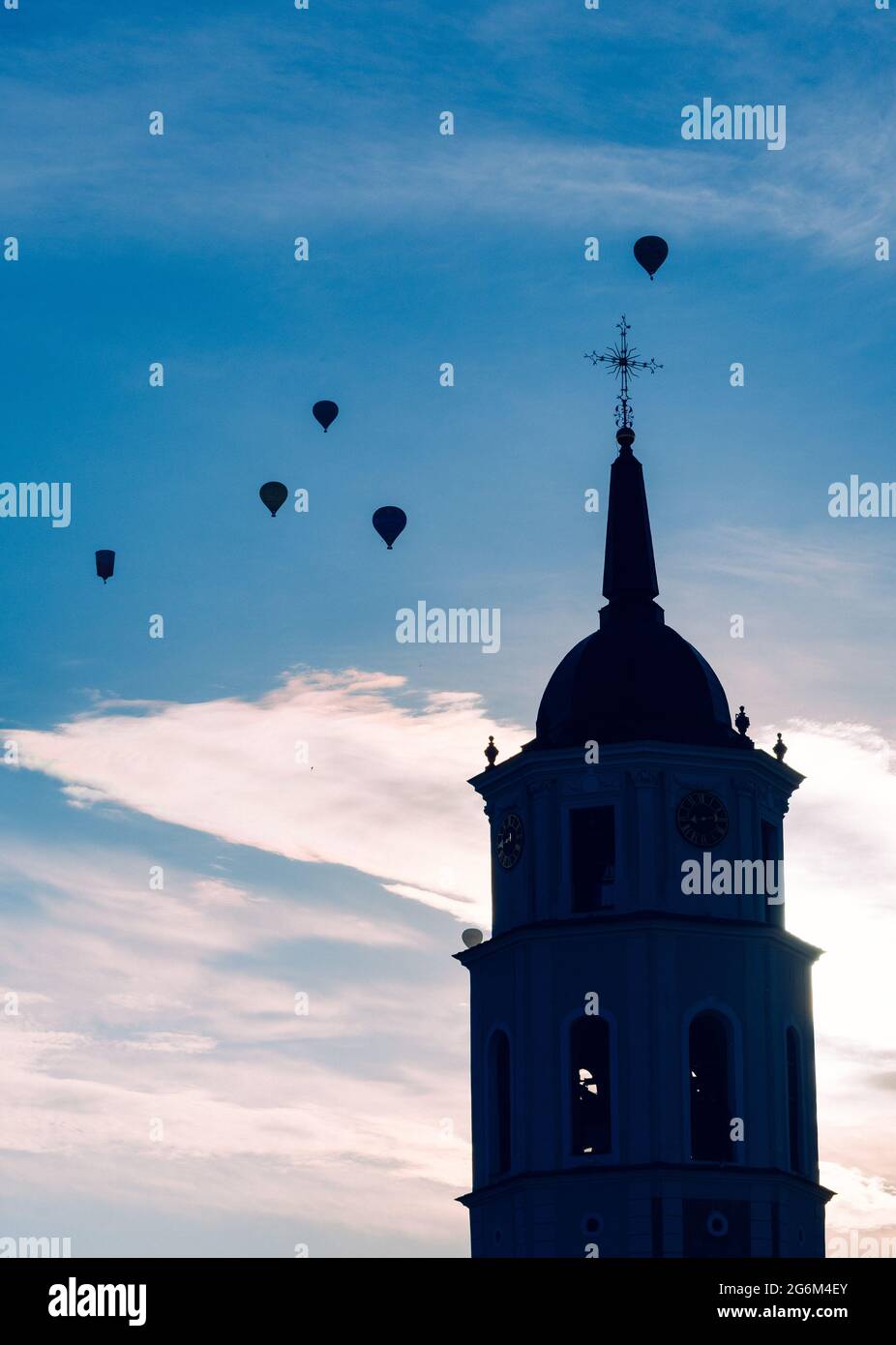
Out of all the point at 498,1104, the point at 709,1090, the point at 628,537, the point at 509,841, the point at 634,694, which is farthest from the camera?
the point at 628,537

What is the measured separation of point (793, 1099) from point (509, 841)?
382 inches

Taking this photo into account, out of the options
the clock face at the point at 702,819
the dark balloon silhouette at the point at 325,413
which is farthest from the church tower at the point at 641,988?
the dark balloon silhouette at the point at 325,413

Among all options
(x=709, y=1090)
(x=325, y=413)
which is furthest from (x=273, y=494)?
(x=709, y=1090)

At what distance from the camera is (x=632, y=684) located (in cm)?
7706

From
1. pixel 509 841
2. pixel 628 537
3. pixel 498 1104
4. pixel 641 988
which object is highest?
pixel 628 537

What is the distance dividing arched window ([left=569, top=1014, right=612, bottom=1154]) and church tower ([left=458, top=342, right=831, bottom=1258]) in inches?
1.9

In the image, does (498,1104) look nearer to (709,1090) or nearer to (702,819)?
(709,1090)

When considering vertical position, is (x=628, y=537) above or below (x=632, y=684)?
above

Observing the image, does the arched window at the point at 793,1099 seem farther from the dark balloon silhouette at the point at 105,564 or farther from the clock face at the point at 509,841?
the dark balloon silhouette at the point at 105,564

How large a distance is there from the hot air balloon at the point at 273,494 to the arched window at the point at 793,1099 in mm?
18808
